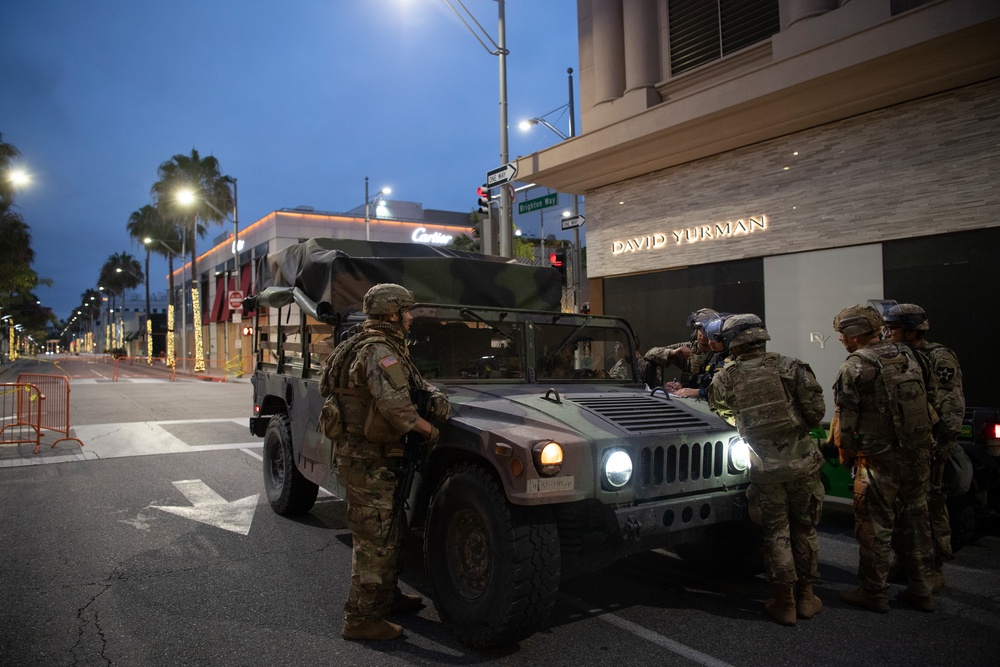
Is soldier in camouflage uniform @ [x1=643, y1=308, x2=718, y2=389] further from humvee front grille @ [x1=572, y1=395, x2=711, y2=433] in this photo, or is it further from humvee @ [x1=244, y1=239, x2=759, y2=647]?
humvee front grille @ [x1=572, y1=395, x2=711, y2=433]

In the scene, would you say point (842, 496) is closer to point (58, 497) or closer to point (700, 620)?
point (700, 620)

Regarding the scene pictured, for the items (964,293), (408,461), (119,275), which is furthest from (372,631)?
(119,275)

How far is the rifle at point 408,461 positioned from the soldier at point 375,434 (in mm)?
11

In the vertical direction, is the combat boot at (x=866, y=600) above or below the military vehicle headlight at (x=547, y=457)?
below

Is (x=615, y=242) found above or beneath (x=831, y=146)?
beneath

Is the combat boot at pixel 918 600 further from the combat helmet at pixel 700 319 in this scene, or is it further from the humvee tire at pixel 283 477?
the humvee tire at pixel 283 477

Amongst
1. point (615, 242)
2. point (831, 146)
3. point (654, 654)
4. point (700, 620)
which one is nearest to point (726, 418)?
point (700, 620)

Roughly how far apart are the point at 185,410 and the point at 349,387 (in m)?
13.5

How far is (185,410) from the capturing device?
15.6 metres

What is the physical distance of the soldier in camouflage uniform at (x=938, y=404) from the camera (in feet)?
14.1

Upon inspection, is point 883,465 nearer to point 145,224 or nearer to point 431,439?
point 431,439

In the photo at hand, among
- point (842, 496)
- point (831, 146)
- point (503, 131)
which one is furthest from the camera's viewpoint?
point (503, 131)

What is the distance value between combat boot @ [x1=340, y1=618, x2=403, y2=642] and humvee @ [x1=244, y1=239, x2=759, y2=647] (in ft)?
0.90

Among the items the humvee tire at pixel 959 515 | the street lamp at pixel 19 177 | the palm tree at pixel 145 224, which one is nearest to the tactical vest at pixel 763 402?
the humvee tire at pixel 959 515
